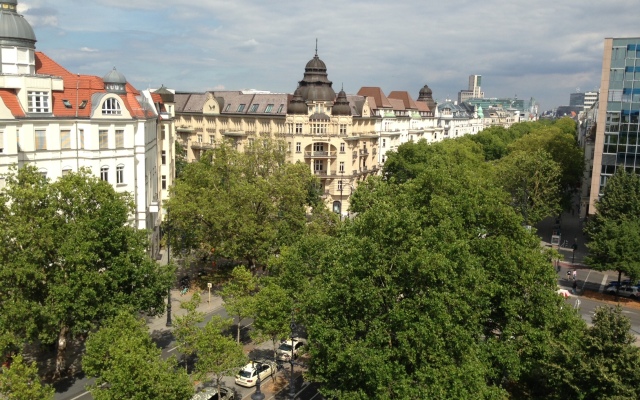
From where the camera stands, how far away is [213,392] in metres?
31.0

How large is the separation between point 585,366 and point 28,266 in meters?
29.6

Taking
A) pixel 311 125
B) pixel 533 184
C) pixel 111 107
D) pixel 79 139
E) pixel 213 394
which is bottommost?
pixel 213 394

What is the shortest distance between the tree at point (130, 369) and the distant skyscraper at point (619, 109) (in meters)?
56.2

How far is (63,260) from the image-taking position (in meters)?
32.2

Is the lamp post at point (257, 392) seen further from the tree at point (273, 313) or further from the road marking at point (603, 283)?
the road marking at point (603, 283)

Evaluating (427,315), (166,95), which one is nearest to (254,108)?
(166,95)

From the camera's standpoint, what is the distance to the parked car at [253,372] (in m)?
34.4

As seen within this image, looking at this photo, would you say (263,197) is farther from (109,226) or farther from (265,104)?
(265,104)

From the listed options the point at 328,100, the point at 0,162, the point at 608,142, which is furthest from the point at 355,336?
the point at 328,100

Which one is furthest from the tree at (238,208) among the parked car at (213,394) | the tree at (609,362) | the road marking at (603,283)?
the road marking at (603,283)

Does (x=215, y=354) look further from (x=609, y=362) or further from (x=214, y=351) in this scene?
(x=609, y=362)

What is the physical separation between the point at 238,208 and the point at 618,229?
35327 mm

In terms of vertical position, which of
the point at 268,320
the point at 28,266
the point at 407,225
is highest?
the point at 407,225

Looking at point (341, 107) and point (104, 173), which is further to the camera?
point (341, 107)
